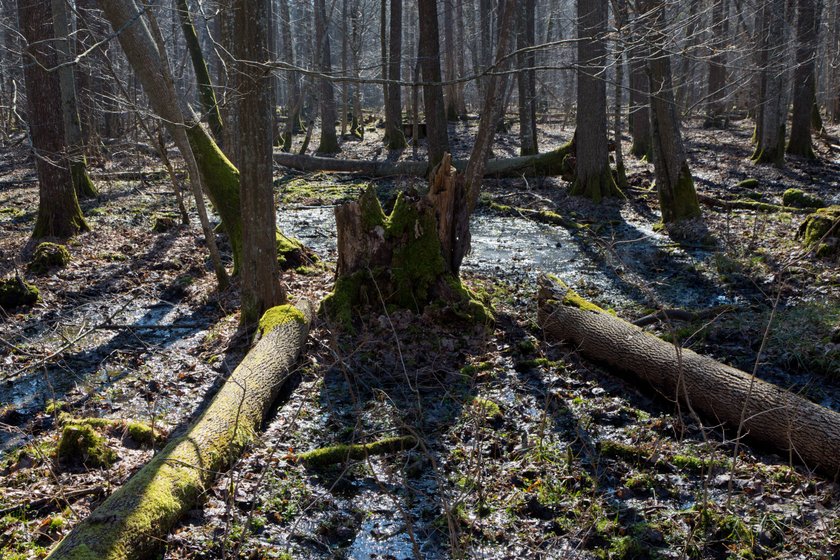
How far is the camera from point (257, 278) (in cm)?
791

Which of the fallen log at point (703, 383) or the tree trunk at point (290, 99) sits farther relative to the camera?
the tree trunk at point (290, 99)

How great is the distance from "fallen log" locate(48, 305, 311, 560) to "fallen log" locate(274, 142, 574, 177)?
10.4 metres

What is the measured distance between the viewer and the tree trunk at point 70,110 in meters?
12.7

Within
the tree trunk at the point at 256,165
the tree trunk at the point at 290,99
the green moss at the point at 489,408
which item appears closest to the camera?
the green moss at the point at 489,408

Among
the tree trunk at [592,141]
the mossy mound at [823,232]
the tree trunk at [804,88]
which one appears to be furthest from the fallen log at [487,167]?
the mossy mound at [823,232]

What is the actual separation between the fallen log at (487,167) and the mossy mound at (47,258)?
915cm

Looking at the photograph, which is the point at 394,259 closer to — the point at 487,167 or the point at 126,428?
the point at 126,428

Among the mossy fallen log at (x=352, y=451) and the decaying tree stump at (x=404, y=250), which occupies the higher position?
the decaying tree stump at (x=404, y=250)

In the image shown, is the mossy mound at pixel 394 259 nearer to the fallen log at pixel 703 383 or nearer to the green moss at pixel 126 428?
the fallen log at pixel 703 383

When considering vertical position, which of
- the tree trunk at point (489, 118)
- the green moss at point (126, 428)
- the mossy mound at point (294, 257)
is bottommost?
the green moss at point (126, 428)

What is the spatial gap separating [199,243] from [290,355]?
6298 mm

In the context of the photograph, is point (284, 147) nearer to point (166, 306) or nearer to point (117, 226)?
point (117, 226)

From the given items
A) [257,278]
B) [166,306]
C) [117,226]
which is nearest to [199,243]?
[117,226]

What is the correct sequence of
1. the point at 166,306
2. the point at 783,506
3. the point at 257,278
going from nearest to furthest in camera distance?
1. the point at 783,506
2. the point at 257,278
3. the point at 166,306
